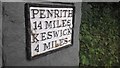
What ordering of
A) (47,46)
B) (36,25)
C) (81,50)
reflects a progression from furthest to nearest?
(81,50) < (47,46) < (36,25)

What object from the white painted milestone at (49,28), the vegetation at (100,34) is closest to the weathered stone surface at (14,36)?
the white painted milestone at (49,28)

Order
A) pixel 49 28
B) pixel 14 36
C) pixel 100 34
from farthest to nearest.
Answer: pixel 100 34 < pixel 49 28 < pixel 14 36

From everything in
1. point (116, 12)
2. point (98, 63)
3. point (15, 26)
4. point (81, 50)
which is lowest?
point (98, 63)

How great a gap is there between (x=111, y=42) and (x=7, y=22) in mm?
3363

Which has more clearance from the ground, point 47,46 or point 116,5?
point 116,5

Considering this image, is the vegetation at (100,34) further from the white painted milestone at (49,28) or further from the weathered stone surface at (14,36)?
the weathered stone surface at (14,36)

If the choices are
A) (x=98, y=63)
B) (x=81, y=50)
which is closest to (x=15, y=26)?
(x=81, y=50)

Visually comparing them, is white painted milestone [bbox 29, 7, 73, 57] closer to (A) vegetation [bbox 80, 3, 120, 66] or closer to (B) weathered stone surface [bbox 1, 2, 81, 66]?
Result: (B) weathered stone surface [bbox 1, 2, 81, 66]

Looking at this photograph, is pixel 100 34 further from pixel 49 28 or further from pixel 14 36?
pixel 14 36

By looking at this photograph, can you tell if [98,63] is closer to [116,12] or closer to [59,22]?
[116,12]

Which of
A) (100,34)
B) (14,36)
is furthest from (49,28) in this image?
(100,34)

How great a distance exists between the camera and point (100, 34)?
4.96 metres

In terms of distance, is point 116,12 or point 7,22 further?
point 116,12

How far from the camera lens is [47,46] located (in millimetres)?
2758
